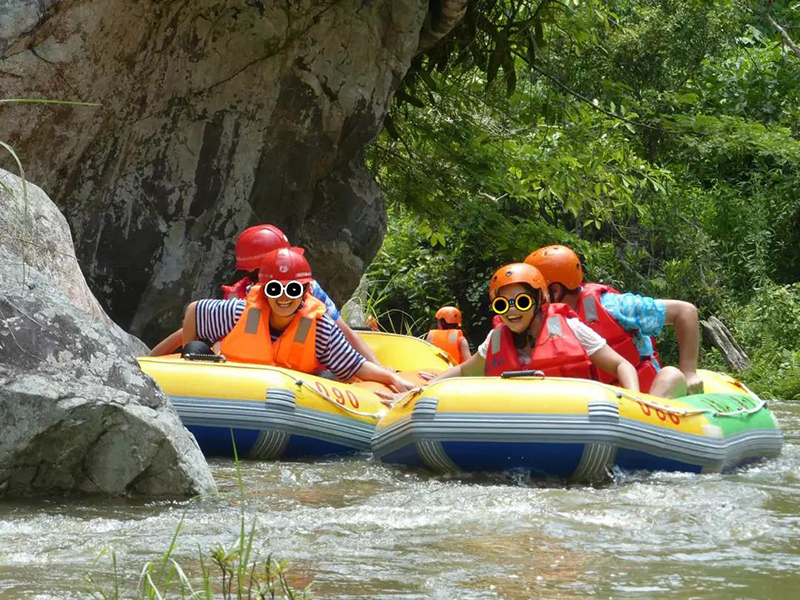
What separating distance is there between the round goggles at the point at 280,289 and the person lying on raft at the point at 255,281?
565 mm

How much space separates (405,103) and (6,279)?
7.03 m

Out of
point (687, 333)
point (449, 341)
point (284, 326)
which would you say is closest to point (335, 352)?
point (284, 326)

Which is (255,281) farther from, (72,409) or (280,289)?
(72,409)

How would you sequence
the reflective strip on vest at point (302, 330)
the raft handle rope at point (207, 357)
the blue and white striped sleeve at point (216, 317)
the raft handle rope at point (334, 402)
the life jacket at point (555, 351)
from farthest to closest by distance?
1. the blue and white striped sleeve at point (216, 317)
2. the reflective strip on vest at point (302, 330)
3. the raft handle rope at point (207, 357)
4. the raft handle rope at point (334, 402)
5. the life jacket at point (555, 351)

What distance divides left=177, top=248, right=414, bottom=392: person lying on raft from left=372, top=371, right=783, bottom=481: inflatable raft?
3.32 feet

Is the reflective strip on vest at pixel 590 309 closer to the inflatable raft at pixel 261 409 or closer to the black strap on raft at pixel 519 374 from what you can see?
the black strap on raft at pixel 519 374

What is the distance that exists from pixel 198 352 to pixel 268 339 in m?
0.43

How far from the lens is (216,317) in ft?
23.0

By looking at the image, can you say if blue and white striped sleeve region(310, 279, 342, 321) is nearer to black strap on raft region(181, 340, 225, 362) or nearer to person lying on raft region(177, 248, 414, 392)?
person lying on raft region(177, 248, 414, 392)

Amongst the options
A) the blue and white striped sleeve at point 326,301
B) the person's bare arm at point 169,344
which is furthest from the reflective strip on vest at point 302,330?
the person's bare arm at point 169,344

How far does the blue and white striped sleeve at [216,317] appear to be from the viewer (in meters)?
6.95

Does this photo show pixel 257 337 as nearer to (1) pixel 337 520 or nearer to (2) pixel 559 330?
(2) pixel 559 330

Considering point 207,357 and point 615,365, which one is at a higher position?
point 615,365

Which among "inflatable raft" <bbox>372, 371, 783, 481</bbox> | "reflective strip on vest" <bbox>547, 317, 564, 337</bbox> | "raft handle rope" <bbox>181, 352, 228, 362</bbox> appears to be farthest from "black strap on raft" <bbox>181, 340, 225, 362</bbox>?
"reflective strip on vest" <bbox>547, 317, 564, 337</bbox>
